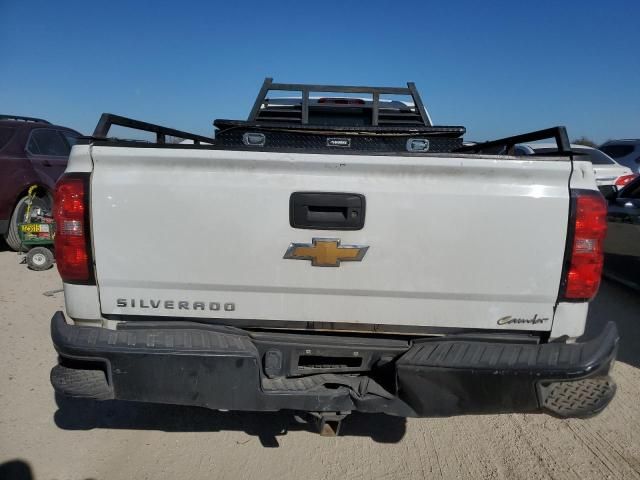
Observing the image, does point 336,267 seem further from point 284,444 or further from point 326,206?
point 284,444

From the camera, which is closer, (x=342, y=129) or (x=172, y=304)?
(x=172, y=304)

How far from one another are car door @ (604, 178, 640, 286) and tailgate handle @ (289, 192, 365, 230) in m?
4.29

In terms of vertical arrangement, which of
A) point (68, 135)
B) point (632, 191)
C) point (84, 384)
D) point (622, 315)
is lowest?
point (622, 315)

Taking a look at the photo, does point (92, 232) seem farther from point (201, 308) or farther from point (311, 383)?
point (311, 383)

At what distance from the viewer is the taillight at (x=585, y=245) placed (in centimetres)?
203

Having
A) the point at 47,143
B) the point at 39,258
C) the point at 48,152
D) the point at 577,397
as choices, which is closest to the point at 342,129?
the point at 577,397

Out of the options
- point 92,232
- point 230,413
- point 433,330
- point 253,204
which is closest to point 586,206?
point 433,330

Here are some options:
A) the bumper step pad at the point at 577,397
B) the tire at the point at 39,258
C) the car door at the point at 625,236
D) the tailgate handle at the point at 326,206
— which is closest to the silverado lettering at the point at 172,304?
the tailgate handle at the point at 326,206

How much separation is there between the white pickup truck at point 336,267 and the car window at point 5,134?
592 centimetres

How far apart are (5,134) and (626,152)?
44.6ft

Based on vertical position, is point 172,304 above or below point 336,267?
below

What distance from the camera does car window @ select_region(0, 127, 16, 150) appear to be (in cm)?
687

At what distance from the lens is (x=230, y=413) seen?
3215 mm

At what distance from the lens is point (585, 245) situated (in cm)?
205
